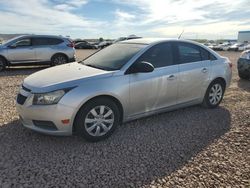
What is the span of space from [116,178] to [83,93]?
4.34 feet

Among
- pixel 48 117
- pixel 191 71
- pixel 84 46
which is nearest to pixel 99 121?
pixel 48 117

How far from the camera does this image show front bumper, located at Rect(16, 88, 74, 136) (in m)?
3.80

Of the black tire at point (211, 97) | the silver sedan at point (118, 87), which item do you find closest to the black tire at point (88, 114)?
the silver sedan at point (118, 87)

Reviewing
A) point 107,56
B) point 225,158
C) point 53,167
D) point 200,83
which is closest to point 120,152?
point 53,167

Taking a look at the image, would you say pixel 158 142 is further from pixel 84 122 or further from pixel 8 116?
pixel 8 116

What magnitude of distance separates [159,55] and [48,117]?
7.62ft

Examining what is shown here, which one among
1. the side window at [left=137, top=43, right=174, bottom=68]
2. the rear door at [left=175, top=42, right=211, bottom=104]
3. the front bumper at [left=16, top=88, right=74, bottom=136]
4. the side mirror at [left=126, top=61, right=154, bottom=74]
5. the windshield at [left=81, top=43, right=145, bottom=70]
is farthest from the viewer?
the rear door at [left=175, top=42, right=211, bottom=104]

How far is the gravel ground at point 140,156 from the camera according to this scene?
3.20 m

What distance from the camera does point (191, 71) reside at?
17.2 ft

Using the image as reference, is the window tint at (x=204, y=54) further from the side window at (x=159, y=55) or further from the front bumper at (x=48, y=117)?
the front bumper at (x=48, y=117)

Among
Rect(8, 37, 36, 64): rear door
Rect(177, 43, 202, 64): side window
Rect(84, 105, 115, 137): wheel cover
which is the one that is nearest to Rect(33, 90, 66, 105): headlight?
Rect(84, 105, 115, 137): wheel cover

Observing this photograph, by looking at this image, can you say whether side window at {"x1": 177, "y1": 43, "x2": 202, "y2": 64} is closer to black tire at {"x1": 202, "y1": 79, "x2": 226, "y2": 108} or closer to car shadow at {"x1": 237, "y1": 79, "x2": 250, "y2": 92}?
black tire at {"x1": 202, "y1": 79, "x2": 226, "y2": 108}

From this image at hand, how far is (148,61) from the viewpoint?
15.5ft

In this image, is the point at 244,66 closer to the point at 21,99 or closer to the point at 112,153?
the point at 112,153
